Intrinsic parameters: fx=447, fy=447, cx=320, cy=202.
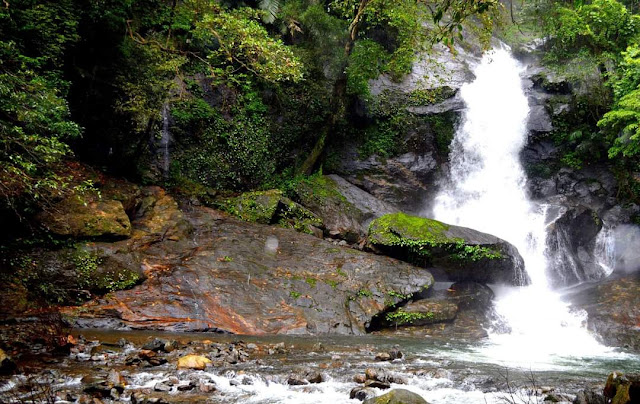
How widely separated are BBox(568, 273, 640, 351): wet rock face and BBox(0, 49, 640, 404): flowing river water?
0.40m

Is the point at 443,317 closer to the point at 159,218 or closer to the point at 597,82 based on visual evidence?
the point at 159,218

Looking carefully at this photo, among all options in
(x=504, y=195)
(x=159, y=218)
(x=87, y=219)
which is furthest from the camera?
(x=504, y=195)

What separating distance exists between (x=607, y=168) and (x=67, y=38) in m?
20.9

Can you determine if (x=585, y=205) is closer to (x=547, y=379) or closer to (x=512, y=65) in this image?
(x=512, y=65)

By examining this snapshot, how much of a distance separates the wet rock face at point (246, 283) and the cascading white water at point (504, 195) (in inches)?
150

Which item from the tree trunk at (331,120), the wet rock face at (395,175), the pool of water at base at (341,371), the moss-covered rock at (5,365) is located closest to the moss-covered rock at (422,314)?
the pool of water at base at (341,371)

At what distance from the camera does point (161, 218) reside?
42.8ft

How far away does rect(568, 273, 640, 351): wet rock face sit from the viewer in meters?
11.9

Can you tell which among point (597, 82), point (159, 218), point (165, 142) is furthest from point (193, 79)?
point (597, 82)

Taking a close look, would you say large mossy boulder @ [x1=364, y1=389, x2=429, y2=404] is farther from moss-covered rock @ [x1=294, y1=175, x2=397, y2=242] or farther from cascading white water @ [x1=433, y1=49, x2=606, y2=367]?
→ moss-covered rock @ [x1=294, y1=175, x2=397, y2=242]

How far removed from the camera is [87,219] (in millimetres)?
10891

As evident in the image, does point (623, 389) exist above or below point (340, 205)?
below

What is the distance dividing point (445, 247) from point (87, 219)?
398 inches

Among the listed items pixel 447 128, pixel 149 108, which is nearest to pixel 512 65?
pixel 447 128
